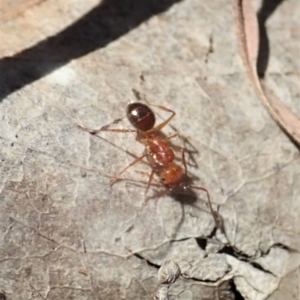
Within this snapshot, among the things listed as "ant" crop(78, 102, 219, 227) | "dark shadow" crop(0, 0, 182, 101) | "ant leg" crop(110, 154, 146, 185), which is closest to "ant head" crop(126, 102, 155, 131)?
"ant" crop(78, 102, 219, 227)

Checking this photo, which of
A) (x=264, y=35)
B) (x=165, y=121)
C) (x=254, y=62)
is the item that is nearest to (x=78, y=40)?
(x=165, y=121)

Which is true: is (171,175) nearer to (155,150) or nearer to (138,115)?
(155,150)

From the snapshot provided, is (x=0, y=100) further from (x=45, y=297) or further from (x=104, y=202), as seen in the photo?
(x=45, y=297)

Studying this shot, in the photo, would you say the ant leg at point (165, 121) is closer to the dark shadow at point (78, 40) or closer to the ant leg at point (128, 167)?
the ant leg at point (128, 167)

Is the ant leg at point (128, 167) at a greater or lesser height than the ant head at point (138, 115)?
lesser

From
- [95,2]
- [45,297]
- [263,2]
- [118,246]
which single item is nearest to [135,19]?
[95,2]

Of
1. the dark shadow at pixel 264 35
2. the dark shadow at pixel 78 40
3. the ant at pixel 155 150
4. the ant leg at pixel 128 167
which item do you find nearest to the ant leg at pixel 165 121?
the ant at pixel 155 150

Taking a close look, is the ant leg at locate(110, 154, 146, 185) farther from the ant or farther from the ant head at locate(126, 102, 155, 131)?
the ant head at locate(126, 102, 155, 131)
